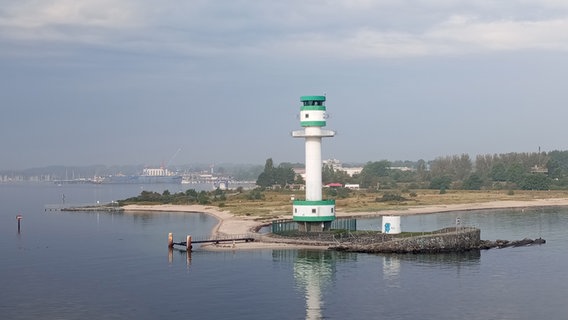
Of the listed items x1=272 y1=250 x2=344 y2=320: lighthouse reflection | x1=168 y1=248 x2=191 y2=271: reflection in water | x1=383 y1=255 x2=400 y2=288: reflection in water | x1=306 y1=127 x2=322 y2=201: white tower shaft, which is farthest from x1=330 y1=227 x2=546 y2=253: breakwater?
x1=168 y1=248 x2=191 y2=271: reflection in water

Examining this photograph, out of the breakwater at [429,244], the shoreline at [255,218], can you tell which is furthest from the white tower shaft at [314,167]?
the breakwater at [429,244]

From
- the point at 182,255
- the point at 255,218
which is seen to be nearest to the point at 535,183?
the point at 255,218

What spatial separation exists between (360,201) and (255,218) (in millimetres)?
46520

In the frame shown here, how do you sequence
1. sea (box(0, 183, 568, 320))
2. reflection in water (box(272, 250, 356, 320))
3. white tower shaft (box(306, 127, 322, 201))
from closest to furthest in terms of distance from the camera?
sea (box(0, 183, 568, 320)) → reflection in water (box(272, 250, 356, 320)) → white tower shaft (box(306, 127, 322, 201))

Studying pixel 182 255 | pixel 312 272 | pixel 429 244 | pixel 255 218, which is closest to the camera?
pixel 312 272

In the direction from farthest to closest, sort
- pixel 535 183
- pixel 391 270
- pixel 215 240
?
1. pixel 535 183
2. pixel 215 240
3. pixel 391 270

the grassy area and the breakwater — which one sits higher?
the grassy area

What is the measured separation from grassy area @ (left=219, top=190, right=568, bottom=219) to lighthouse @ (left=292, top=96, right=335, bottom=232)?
3305 centimetres

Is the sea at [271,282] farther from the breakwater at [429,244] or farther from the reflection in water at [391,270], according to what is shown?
the breakwater at [429,244]

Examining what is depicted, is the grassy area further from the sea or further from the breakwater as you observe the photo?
the sea

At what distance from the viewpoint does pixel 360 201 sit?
152625 millimetres

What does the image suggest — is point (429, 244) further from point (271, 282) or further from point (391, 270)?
point (271, 282)

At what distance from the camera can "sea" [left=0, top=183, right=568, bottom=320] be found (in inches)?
1892

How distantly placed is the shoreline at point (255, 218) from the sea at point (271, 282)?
10.0ft
